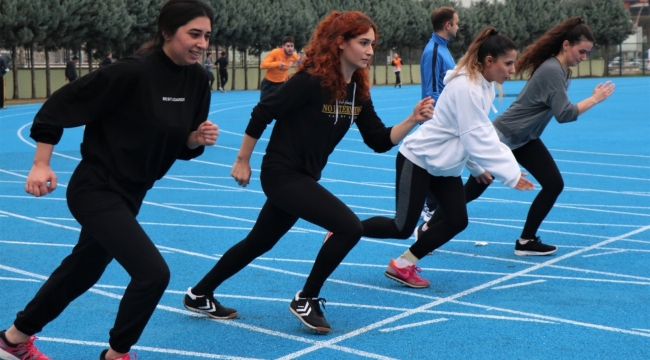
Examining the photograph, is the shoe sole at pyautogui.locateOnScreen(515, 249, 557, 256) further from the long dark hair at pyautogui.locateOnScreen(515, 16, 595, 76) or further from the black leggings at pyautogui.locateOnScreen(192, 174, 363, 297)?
the black leggings at pyautogui.locateOnScreen(192, 174, 363, 297)

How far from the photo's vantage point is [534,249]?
7.68m

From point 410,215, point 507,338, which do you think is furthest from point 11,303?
point 507,338

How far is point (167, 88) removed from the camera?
4.38 m

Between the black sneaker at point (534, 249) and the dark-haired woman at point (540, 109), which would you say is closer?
the dark-haired woman at point (540, 109)

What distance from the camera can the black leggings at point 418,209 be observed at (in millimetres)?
6223

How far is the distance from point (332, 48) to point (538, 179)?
300cm

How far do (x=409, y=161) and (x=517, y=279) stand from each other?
4.08 feet

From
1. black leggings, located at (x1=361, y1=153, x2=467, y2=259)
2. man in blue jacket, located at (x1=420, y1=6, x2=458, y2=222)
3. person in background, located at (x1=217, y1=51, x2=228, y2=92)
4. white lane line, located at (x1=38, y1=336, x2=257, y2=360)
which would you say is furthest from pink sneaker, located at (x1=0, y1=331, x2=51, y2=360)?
person in background, located at (x1=217, y1=51, x2=228, y2=92)

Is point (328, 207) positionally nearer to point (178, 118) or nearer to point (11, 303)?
point (178, 118)

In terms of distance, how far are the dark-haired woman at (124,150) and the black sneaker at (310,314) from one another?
121 centimetres

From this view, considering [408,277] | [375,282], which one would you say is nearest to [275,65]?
[375,282]

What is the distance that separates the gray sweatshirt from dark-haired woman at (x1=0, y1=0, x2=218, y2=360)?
11.8 feet

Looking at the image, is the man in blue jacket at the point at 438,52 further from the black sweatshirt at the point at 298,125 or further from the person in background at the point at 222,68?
the person in background at the point at 222,68

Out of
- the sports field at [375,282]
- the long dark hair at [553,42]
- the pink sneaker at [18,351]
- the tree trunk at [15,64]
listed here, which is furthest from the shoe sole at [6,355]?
the tree trunk at [15,64]
